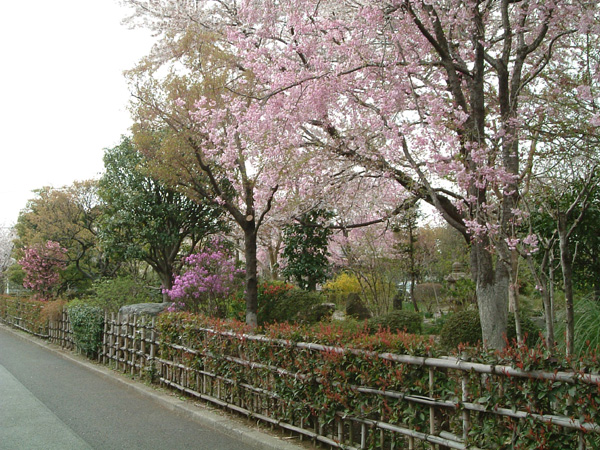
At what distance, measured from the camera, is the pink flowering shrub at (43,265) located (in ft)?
67.3

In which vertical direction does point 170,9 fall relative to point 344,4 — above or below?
above

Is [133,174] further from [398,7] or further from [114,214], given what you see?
[398,7]

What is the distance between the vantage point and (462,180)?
21.5 feet

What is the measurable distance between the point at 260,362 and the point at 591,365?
371 cm

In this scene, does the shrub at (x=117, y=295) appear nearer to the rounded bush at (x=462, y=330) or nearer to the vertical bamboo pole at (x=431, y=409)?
the rounded bush at (x=462, y=330)

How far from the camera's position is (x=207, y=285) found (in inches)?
507

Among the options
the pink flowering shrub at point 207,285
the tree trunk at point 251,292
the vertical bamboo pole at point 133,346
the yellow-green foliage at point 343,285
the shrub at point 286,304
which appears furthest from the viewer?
the yellow-green foliage at point 343,285

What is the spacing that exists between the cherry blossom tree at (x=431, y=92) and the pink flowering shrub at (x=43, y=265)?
46.6 feet

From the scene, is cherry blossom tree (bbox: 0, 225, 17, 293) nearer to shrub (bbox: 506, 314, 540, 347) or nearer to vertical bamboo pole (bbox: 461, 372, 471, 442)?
shrub (bbox: 506, 314, 540, 347)

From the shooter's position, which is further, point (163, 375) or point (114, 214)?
point (114, 214)

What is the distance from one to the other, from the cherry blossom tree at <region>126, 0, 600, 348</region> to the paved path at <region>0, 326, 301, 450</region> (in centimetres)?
358

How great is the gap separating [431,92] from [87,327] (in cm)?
897

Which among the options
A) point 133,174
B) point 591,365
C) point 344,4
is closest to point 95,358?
point 133,174

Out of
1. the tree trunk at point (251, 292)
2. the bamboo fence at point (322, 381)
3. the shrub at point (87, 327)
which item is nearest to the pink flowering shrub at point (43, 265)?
the shrub at point (87, 327)
